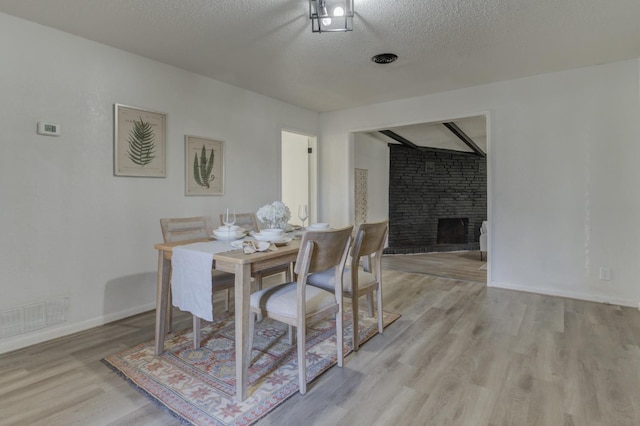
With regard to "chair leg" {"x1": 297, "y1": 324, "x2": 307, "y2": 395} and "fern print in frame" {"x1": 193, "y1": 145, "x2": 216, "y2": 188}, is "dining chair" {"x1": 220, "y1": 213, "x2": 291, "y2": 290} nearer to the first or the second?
"fern print in frame" {"x1": 193, "y1": 145, "x2": 216, "y2": 188}

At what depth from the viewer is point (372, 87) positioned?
3.89m

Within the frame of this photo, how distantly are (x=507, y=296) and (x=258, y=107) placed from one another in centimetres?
356

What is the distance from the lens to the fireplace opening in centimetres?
705

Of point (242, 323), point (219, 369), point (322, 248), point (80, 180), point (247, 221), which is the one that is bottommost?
point (219, 369)

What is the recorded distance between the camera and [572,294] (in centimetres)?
337

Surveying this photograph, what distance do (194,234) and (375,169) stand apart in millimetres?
4588

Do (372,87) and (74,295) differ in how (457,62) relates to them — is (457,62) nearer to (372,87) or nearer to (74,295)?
(372,87)

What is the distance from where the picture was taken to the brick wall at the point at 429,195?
6738mm

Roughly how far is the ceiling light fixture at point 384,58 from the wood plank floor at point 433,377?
7.64 ft

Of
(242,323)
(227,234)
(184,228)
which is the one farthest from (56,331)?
(242,323)

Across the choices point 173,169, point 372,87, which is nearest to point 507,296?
point 372,87

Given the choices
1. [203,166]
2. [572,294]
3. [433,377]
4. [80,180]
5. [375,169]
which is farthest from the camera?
[375,169]

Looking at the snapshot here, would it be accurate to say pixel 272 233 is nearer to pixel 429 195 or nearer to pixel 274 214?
pixel 274 214

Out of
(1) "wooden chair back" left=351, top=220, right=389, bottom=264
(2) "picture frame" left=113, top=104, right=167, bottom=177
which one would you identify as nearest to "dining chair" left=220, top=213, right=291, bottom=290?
(1) "wooden chair back" left=351, top=220, right=389, bottom=264
